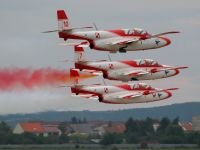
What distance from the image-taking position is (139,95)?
116m

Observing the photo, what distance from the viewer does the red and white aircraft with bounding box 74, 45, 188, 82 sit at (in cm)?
11188

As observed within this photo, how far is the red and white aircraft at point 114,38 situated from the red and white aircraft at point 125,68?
246 centimetres

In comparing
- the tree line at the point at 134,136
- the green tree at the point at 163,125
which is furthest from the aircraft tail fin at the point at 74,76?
the green tree at the point at 163,125

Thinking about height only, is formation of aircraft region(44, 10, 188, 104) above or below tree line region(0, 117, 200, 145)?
above

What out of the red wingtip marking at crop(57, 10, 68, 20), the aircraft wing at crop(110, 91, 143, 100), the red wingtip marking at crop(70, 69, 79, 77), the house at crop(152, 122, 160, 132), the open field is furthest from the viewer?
the house at crop(152, 122, 160, 132)

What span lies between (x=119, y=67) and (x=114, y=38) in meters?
4.52

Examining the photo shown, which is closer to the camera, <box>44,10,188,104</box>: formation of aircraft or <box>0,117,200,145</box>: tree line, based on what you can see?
<box>44,10,188,104</box>: formation of aircraft

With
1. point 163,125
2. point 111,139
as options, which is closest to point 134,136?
point 163,125

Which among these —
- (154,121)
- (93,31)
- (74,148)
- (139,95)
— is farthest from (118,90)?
(154,121)

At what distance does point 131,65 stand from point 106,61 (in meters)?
2.84

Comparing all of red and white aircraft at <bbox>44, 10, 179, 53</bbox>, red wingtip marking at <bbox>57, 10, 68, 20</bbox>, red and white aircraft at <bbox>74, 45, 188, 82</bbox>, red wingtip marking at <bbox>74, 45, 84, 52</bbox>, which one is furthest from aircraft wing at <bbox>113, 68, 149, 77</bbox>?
red wingtip marking at <bbox>57, 10, 68, 20</bbox>

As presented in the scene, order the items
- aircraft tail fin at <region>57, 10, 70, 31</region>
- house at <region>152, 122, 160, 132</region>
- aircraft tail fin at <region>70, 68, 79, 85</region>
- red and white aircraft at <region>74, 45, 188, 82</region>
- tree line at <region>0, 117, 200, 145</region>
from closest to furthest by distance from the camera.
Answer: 1. aircraft tail fin at <region>57, 10, 70, 31</region>
2. red and white aircraft at <region>74, 45, 188, 82</region>
3. aircraft tail fin at <region>70, 68, 79, 85</region>
4. tree line at <region>0, 117, 200, 145</region>
5. house at <region>152, 122, 160, 132</region>

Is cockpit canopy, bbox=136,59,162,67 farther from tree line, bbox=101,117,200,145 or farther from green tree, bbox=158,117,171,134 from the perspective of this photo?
green tree, bbox=158,117,171,134

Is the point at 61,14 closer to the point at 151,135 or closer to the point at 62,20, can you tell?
the point at 62,20
